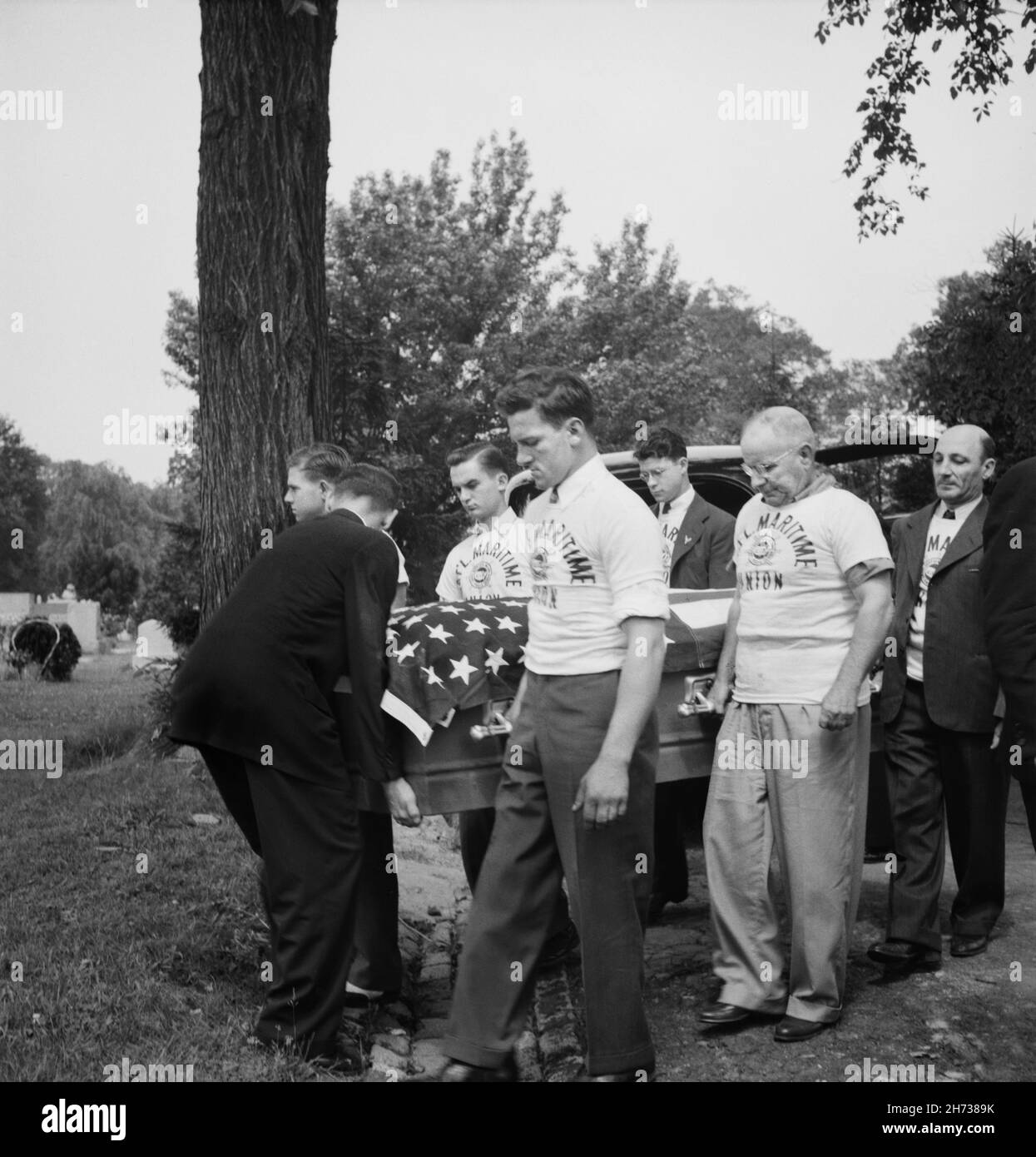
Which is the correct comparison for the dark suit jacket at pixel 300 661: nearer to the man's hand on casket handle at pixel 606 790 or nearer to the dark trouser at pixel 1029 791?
the man's hand on casket handle at pixel 606 790

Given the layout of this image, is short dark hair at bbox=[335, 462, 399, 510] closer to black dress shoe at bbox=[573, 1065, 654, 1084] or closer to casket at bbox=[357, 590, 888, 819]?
casket at bbox=[357, 590, 888, 819]

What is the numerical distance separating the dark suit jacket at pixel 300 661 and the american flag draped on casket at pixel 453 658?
8 cm

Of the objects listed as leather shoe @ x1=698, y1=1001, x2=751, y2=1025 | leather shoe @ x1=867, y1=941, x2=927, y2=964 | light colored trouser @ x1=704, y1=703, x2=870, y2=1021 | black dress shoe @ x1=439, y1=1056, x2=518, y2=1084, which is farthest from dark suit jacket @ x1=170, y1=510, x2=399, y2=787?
leather shoe @ x1=867, y1=941, x2=927, y2=964

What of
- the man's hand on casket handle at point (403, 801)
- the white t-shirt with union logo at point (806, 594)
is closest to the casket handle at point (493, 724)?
the man's hand on casket handle at point (403, 801)

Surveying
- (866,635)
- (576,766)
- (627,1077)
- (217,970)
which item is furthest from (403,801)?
(866,635)

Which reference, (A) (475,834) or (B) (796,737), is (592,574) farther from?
(A) (475,834)

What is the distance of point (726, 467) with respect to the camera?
8273 mm

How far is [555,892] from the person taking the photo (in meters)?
4.02

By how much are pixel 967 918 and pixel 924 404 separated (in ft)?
40.1

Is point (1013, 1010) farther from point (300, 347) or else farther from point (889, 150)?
point (889, 150)

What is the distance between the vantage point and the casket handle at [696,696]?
193 inches

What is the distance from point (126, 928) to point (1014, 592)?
11.7 ft

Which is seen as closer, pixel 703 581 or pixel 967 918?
pixel 967 918
